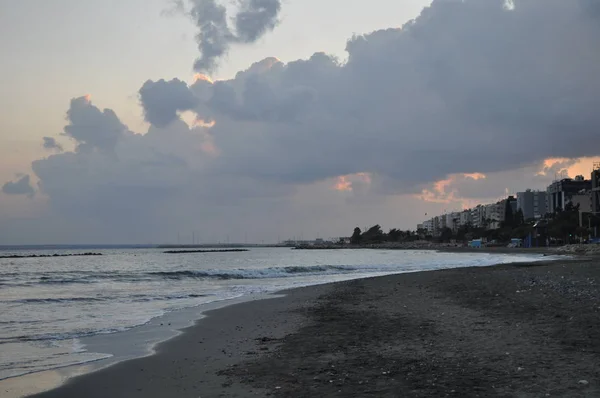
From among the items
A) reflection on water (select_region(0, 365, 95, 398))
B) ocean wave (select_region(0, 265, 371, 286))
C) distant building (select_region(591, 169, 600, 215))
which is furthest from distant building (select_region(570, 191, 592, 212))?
reflection on water (select_region(0, 365, 95, 398))

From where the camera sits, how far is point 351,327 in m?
12.2

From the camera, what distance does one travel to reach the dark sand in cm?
667

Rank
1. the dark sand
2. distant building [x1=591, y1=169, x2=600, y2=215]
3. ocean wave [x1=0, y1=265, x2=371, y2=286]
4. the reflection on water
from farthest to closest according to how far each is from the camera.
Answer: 1. distant building [x1=591, y1=169, x2=600, y2=215]
2. ocean wave [x1=0, y1=265, x2=371, y2=286]
3. the reflection on water
4. the dark sand

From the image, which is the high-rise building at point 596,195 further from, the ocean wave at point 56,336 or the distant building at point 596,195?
the ocean wave at point 56,336

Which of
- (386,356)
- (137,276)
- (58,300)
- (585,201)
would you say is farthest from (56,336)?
(585,201)

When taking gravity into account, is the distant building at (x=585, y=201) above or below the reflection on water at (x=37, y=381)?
above

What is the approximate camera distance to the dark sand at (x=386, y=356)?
263 inches

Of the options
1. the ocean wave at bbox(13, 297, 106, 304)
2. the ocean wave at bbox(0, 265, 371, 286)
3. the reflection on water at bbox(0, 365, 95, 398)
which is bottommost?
the ocean wave at bbox(0, 265, 371, 286)

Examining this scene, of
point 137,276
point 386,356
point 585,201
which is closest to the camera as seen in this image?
point 386,356

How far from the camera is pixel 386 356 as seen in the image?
28.2 ft

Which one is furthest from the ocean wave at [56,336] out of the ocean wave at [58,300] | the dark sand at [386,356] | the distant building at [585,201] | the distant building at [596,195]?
the distant building at [585,201]

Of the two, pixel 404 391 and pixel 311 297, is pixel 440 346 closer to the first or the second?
pixel 404 391

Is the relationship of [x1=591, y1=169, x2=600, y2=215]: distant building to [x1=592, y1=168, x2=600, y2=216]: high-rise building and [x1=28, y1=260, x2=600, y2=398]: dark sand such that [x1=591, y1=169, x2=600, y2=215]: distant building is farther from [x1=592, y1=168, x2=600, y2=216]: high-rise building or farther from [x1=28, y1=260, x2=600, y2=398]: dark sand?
[x1=28, y1=260, x2=600, y2=398]: dark sand

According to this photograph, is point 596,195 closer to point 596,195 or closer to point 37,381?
point 596,195
